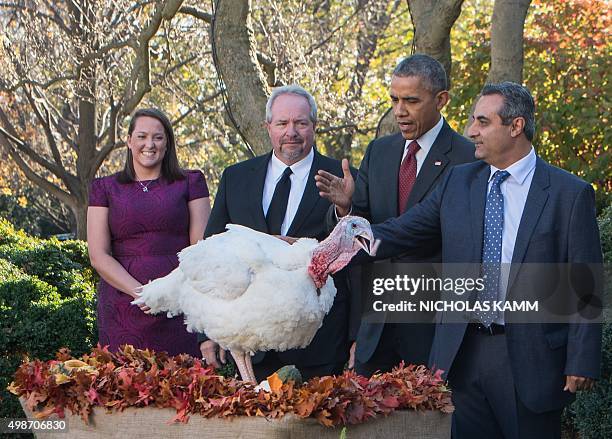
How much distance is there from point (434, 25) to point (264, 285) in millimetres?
4448

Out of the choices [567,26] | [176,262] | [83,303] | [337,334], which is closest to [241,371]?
[337,334]

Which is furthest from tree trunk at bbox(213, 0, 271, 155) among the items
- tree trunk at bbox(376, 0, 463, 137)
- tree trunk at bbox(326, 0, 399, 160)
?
tree trunk at bbox(326, 0, 399, 160)

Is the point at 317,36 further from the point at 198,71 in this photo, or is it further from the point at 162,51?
the point at 162,51

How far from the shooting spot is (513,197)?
4.51m

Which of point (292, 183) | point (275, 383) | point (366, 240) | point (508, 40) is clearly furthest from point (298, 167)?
point (508, 40)

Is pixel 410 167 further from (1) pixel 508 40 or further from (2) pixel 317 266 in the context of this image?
(1) pixel 508 40

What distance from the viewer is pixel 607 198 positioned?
33.8 ft

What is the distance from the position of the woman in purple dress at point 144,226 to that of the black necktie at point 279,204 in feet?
2.84

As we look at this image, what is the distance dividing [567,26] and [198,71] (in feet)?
22.9

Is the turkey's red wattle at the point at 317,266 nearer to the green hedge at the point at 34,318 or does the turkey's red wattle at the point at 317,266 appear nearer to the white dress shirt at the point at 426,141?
the white dress shirt at the point at 426,141

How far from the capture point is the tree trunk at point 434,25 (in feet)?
25.3

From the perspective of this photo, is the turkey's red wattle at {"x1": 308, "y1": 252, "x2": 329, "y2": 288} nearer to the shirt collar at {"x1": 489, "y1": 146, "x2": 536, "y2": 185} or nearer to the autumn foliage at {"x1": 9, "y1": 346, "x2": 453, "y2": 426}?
the autumn foliage at {"x1": 9, "y1": 346, "x2": 453, "y2": 426}

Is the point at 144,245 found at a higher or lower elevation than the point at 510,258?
higher

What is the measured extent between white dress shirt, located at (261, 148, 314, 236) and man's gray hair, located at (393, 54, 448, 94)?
2.06 feet
